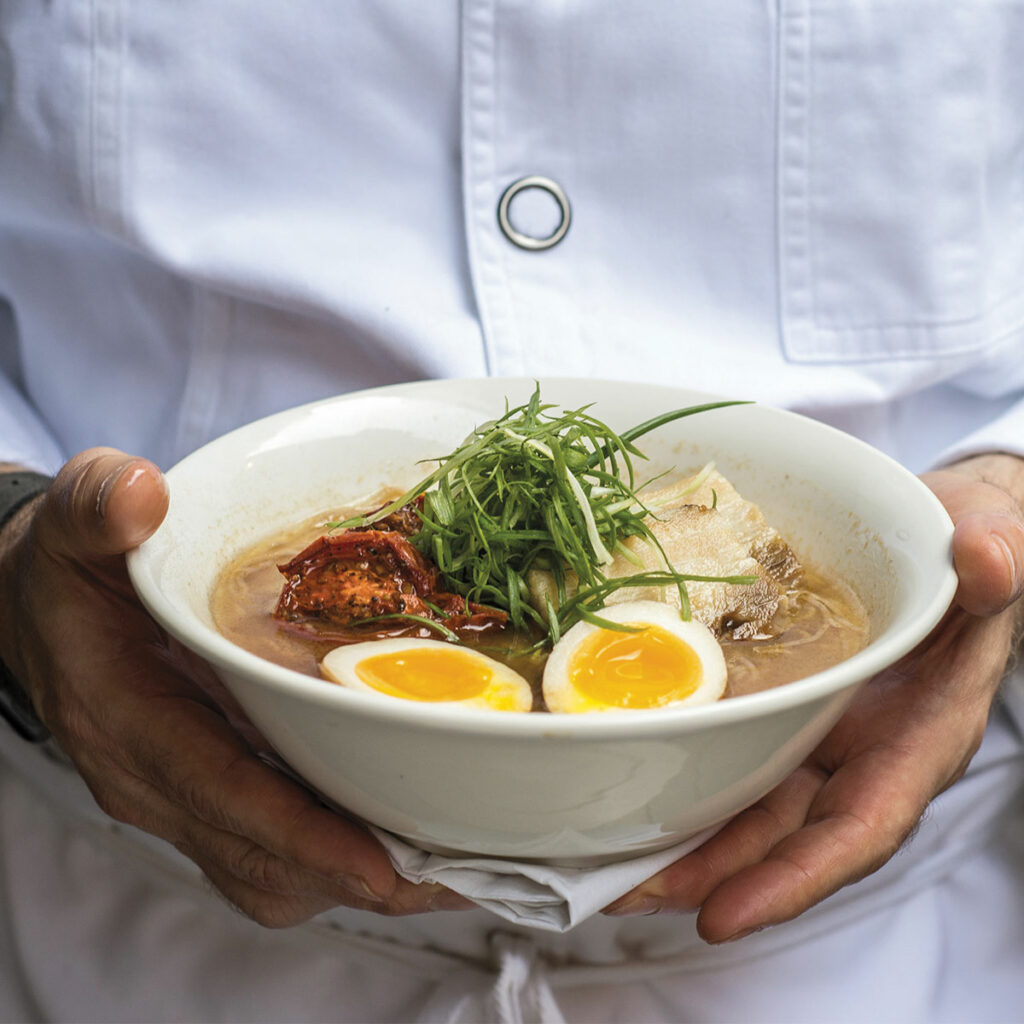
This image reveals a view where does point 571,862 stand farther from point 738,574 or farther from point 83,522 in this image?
point 83,522

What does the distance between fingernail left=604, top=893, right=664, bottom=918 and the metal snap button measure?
106 cm

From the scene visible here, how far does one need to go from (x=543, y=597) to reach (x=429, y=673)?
0.19m

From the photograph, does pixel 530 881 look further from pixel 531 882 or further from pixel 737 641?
pixel 737 641

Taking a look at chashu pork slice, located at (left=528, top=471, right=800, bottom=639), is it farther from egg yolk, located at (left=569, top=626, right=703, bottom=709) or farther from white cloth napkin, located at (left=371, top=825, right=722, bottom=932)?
white cloth napkin, located at (left=371, top=825, right=722, bottom=932)

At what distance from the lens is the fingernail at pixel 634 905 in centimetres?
120

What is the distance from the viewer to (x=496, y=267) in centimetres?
176

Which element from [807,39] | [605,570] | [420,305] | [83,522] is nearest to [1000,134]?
[807,39]

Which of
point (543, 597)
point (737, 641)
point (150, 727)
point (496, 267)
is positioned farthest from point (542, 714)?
point (496, 267)

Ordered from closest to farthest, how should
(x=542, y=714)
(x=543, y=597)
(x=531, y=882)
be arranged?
(x=542, y=714) → (x=531, y=882) → (x=543, y=597)

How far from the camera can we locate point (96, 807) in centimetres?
175

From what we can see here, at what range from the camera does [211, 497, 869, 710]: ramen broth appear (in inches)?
48.2

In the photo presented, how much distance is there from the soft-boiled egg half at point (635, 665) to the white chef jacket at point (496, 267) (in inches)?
26.5

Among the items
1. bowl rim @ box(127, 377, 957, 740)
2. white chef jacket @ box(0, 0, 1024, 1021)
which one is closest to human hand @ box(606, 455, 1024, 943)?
bowl rim @ box(127, 377, 957, 740)

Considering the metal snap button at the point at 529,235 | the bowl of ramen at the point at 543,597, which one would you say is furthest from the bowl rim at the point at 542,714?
the metal snap button at the point at 529,235
